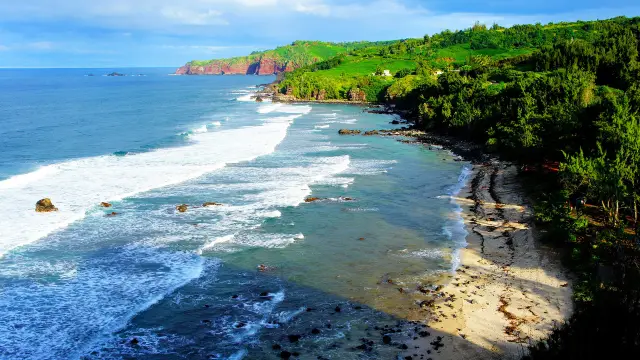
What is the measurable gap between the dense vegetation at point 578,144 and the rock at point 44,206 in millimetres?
31471

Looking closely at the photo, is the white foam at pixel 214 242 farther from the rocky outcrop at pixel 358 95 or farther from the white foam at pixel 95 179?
the rocky outcrop at pixel 358 95

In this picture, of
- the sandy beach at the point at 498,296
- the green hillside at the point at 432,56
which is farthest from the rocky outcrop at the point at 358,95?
the sandy beach at the point at 498,296

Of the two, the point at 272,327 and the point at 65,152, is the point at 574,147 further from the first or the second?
the point at 65,152

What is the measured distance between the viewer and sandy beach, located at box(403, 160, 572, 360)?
18.3 meters

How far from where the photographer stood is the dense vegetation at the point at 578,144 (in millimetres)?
12500

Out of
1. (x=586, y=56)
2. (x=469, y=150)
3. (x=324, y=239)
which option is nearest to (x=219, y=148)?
(x=469, y=150)

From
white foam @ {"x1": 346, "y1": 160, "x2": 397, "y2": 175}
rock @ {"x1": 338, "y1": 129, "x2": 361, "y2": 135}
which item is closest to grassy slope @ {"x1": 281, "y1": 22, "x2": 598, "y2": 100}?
rock @ {"x1": 338, "y1": 129, "x2": 361, "y2": 135}

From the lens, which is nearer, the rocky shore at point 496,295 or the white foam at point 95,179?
the rocky shore at point 496,295

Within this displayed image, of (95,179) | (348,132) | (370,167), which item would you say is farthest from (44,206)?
(348,132)

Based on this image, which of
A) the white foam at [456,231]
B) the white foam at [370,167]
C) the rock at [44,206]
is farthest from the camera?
the white foam at [370,167]

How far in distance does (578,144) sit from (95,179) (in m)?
39.8

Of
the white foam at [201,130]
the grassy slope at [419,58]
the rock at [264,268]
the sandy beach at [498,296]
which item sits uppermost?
the grassy slope at [419,58]

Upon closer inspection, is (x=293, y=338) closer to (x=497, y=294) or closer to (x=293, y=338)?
(x=293, y=338)

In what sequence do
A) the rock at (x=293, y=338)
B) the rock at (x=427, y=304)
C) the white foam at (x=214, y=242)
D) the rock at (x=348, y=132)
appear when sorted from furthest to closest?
the rock at (x=348, y=132)
the white foam at (x=214, y=242)
the rock at (x=427, y=304)
the rock at (x=293, y=338)
